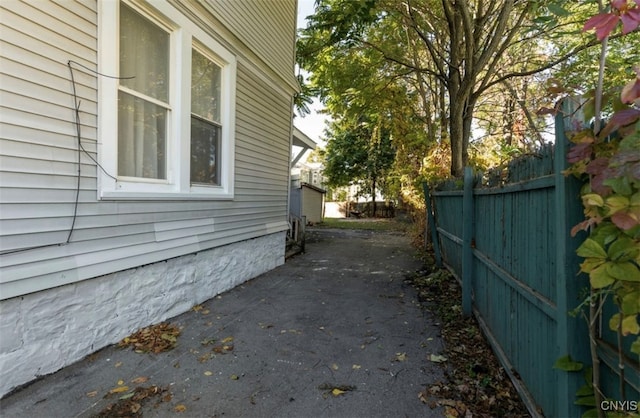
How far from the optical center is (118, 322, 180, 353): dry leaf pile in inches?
138

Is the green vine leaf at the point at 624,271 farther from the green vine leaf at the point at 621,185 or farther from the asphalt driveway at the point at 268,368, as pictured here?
the asphalt driveway at the point at 268,368

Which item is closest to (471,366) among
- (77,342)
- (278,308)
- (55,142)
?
(278,308)

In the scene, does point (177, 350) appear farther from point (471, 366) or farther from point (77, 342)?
point (471, 366)

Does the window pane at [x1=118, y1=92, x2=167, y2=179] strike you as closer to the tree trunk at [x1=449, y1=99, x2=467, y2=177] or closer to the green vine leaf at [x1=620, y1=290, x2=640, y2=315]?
the green vine leaf at [x1=620, y1=290, x2=640, y2=315]

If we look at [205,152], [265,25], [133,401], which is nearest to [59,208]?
[133,401]

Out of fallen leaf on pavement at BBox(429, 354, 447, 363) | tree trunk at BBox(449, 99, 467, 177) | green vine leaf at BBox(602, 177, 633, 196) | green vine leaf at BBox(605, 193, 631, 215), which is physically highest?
Result: tree trunk at BBox(449, 99, 467, 177)

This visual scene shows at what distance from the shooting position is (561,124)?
70.0 inches

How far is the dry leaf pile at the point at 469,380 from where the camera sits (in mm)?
2535

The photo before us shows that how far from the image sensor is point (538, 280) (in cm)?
225

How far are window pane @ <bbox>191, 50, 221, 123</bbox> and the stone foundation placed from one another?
1900 mm

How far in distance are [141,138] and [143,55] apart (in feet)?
2.85

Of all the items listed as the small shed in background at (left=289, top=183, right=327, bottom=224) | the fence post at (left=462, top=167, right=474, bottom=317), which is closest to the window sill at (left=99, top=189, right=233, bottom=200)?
the fence post at (left=462, top=167, right=474, bottom=317)

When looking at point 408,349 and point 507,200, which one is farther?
point 408,349

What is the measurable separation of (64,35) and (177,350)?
2854 mm
